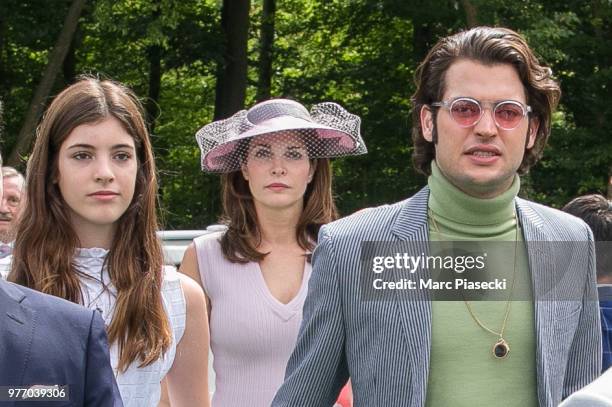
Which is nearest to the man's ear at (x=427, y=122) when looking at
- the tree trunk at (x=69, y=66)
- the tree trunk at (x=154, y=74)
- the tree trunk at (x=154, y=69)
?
the tree trunk at (x=154, y=69)

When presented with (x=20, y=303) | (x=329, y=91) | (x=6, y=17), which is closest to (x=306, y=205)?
(x=20, y=303)

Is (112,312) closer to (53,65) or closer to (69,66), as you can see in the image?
(53,65)

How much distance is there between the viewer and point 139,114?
393 cm

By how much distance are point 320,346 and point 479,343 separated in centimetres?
39

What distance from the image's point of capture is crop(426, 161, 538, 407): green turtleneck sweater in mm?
2953

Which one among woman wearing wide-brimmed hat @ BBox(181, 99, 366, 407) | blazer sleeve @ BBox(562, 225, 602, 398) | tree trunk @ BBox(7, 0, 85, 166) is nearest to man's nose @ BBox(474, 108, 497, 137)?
blazer sleeve @ BBox(562, 225, 602, 398)

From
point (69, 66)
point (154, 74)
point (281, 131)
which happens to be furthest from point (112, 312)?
point (154, 74)

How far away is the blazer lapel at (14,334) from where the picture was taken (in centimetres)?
253

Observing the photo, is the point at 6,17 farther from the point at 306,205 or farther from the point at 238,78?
the point at 306,205

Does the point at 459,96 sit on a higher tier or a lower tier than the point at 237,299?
higher

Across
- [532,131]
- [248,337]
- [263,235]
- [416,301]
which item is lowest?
[248,337]

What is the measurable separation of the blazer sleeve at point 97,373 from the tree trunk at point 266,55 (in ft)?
68.2

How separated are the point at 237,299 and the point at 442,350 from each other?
1823mm

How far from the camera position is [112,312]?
3.62m
